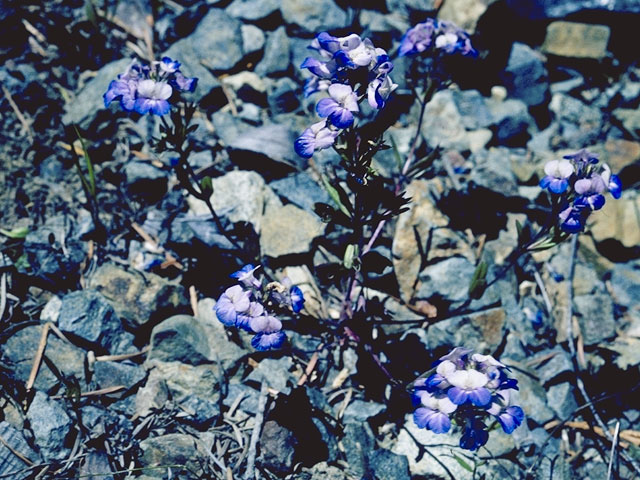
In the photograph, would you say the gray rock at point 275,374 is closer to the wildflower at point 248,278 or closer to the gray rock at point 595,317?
the wildflower at point 248,278

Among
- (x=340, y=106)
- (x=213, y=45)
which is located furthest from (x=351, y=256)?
(x=213, y=45)

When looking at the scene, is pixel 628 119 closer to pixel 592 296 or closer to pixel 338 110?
pixel 592 296

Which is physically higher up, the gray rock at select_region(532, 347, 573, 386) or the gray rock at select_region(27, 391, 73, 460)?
the gray rock at select_region(27, 391, 73, 460)

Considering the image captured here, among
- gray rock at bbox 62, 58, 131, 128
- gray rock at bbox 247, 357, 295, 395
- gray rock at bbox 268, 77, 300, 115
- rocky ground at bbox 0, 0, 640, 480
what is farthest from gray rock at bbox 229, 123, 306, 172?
gray rock at bbox 247, 357, 295, 395

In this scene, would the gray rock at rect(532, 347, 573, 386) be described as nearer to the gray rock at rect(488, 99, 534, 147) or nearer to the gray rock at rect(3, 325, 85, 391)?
the gray rock at rect(488, 99, 534, 147)

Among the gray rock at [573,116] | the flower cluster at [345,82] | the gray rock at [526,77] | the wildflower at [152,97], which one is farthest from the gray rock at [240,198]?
the gray rock at [573,116]

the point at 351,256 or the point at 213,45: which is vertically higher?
the point at 213,45

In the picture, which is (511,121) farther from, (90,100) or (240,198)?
(90,100)
